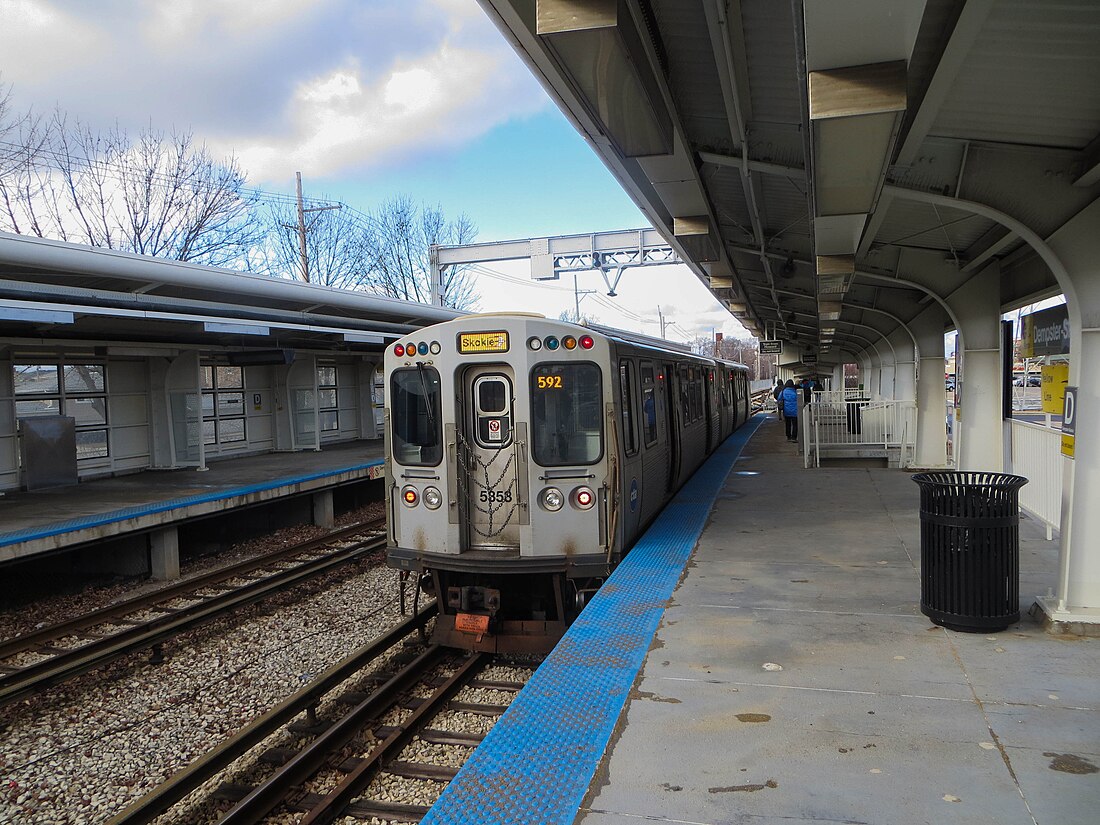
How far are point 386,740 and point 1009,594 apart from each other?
440cm

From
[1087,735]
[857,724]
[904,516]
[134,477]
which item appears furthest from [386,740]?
[134,477]

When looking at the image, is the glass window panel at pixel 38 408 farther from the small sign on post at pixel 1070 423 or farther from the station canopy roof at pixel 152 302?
the small sign on post at pixel 1070 423

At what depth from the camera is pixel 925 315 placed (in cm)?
1358

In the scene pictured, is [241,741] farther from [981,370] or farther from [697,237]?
[981,370]

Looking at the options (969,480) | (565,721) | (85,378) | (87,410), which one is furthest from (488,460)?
(87,410)

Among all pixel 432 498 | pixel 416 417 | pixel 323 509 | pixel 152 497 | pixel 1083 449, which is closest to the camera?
pixel 1083 449

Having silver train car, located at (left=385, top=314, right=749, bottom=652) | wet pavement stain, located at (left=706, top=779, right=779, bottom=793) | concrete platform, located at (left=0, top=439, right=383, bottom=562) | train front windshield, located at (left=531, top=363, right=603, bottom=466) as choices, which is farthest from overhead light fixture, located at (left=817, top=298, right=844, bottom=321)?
wet pavement stain, located at (left=706, top=779, right=779, bottom=793)

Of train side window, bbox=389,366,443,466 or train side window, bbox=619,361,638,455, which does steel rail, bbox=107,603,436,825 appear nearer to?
train side window, bbox=389,366,443,466

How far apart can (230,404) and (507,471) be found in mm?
12047

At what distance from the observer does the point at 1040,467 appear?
862 cm

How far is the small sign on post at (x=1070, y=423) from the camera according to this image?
497 centimetres

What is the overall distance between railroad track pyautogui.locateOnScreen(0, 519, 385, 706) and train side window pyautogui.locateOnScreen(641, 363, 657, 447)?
5138mm

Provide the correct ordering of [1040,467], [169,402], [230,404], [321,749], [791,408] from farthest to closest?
[791,408] → [230,404] → [169,402] → [1040,467] → [321,749]

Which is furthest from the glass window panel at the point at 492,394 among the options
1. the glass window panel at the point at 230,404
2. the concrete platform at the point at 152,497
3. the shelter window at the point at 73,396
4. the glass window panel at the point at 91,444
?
the glass window panel at the point at 230,404
